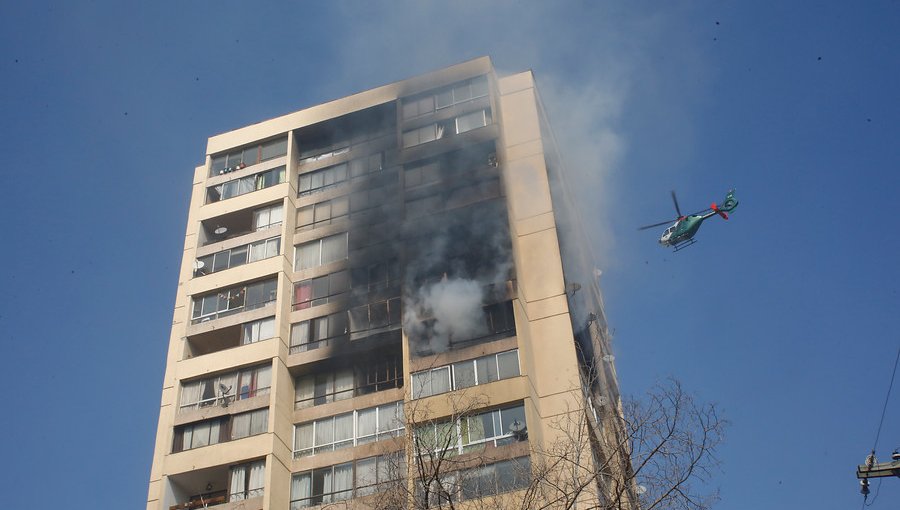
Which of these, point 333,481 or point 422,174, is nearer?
point 333,481

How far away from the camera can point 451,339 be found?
33062 mm

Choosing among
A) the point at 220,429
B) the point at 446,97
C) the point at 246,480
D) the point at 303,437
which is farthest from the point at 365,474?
the point at 446,97

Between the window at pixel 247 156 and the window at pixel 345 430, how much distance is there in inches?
546

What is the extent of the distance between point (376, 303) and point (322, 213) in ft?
20.4

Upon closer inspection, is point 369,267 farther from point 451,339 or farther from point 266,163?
point 266,163

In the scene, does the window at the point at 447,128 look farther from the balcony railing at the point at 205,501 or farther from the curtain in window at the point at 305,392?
the balcony railing at the point at 205,501

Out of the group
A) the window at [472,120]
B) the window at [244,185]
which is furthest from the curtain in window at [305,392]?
the window at [472,120]

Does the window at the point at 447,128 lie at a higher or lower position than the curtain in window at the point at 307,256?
higher

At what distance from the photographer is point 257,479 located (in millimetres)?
32781

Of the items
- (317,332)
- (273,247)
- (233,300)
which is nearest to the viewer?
(317,332)

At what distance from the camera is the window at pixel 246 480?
1281 inches

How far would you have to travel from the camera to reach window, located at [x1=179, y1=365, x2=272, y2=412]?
3516cm

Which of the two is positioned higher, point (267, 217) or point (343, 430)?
point (267, 217)

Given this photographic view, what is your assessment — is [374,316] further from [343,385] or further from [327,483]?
[327,483]
